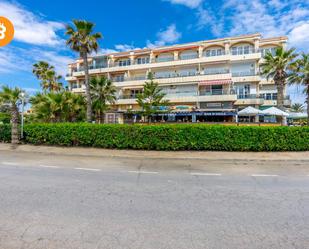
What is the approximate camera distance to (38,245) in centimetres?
256

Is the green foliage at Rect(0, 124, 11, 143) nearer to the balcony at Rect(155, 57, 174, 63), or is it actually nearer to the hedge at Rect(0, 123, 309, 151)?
the hedge at Rect(0, 123, 309, 151)

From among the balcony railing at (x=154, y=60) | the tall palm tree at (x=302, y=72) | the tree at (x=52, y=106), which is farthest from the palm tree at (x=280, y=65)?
the tree at (x=52, y=106)

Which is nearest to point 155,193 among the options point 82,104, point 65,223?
point 65,223

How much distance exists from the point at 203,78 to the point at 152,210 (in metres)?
29.5

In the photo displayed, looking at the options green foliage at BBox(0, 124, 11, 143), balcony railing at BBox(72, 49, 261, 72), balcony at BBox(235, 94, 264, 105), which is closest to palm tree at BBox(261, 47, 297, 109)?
balcony at BBox(235, 94, 264, 105)

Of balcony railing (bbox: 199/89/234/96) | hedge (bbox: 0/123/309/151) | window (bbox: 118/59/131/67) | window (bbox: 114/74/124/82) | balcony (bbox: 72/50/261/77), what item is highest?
window (bbox: 118/59/131/67)

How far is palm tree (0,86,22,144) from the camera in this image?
43.1 feet

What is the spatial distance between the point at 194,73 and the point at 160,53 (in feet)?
27.7

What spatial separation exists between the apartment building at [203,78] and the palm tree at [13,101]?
56.9 ft

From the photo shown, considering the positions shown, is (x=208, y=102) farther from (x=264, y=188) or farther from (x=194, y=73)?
(x=264, y=188)

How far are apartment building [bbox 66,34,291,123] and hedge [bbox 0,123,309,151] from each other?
A: 1590 centimetres

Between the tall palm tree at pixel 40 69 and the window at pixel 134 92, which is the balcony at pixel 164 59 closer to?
the window at pixel 134 92

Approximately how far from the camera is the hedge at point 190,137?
1057cm

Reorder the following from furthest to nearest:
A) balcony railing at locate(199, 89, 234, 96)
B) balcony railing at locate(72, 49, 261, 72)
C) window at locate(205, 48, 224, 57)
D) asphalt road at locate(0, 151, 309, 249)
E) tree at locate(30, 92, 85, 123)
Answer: window at locate(205, 48, 224, 57) < balcony railing at locate(72, 49, 261, 72) < balcony railing at locate(199, 89, 234, 96) < tree at locate(30, 92, 85, 123) < asphalt road at locate(0, 151, 309, 249)
